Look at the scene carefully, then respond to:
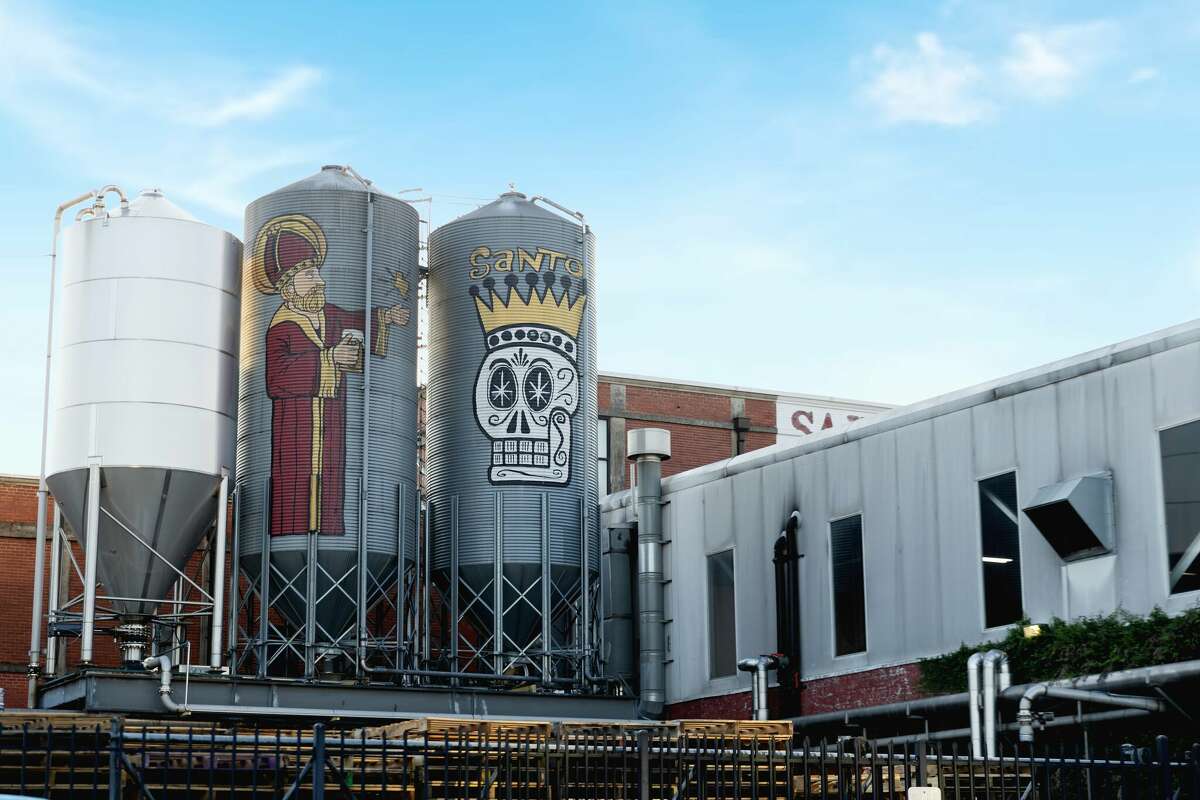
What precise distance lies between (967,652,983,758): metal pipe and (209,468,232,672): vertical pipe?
1241 centimetres

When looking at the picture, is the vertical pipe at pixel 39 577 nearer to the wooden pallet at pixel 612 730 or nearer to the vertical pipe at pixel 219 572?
the vertical pipe at pixel 219 572

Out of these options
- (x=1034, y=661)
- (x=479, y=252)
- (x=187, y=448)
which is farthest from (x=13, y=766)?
(x=479, y=252)

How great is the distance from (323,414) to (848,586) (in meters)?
9.81

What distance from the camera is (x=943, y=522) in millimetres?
27453

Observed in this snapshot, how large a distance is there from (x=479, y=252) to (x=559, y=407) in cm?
340

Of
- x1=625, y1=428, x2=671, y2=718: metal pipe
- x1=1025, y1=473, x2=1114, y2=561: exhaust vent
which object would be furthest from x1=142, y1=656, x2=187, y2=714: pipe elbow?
x1=1025, y1=473, x2=1114, y2=561: exhaust vent

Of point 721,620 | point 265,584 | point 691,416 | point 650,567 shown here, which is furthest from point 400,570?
point 691,416

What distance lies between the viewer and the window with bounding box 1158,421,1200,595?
77.2ft

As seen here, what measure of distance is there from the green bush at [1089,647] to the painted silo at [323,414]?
10.4 metres

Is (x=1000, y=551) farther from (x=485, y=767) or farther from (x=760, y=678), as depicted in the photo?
(x=485, y=767)

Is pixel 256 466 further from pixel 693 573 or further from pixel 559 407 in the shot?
pixel 693 573

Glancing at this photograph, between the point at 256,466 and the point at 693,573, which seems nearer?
the point at 256,466

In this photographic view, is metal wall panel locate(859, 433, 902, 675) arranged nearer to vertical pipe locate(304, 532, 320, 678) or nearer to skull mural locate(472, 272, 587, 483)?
skull mural locate(472, 272, 587, 483)

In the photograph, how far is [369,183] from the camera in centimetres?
3238
